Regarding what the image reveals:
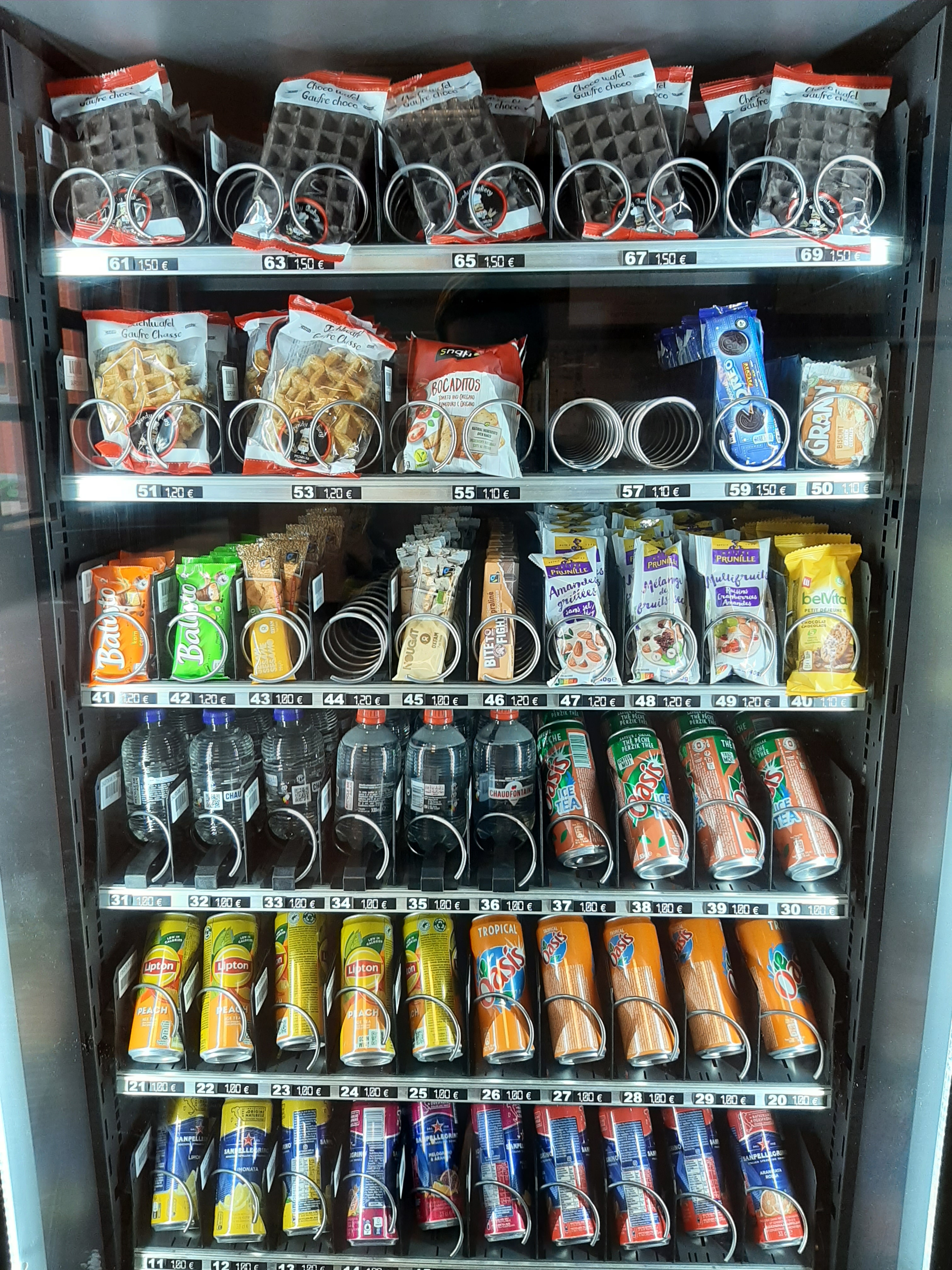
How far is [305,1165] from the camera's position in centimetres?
171

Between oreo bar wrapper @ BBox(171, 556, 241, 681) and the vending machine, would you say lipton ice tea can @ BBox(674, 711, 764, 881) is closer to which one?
the vending machine

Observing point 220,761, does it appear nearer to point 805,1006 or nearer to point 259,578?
point 259,578

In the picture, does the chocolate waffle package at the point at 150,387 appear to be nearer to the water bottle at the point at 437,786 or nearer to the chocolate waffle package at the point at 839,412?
the water bottle at the point at 437,786

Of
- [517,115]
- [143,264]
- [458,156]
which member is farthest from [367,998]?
[517,115]

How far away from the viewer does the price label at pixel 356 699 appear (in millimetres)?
1540

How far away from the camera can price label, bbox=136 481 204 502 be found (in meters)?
1.48

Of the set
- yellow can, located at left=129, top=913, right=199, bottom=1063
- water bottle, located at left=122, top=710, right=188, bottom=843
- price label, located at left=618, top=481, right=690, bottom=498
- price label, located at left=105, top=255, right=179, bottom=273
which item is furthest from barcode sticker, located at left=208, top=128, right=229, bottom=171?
yellow can, located at left=129, top=913, right=199, bottom=1063

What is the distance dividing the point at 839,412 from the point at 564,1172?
4.89ft

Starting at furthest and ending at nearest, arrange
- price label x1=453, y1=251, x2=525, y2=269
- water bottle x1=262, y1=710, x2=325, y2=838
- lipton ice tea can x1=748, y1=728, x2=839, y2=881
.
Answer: water bottle x1=262, y1=710, x2=325, y2=838 < lipton ice tea can x1=748, y1=728, x2=839, y2=881 < price label x1=453, y1=251, x2=525, y2=269

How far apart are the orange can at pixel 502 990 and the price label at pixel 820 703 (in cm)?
70

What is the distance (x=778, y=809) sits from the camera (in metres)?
1.66

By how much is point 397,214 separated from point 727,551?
846 mm

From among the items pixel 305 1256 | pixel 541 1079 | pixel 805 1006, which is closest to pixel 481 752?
pixel 541 1079

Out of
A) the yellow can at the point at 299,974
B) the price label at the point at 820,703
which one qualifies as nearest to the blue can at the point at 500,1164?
the yellow can at the point at 299,974
